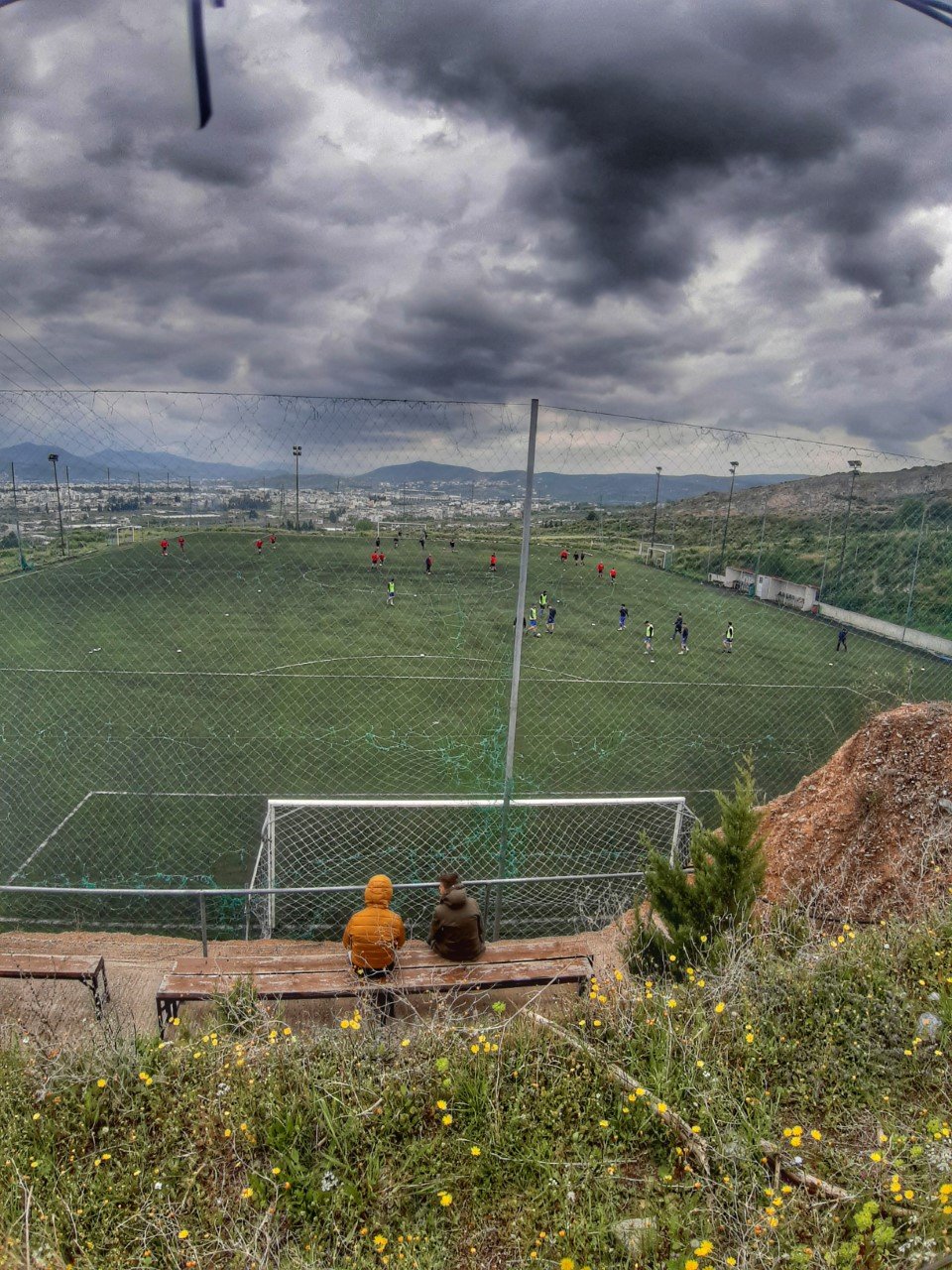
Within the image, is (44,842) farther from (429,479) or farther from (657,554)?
(657,554)

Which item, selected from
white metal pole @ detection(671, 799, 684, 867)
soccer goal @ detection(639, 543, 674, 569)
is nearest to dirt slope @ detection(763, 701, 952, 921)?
white metal pole @ detection(671, 799, 684, 867)

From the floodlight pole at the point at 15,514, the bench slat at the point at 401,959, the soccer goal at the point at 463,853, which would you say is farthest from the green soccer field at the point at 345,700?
the bench slat at the point at 401,959

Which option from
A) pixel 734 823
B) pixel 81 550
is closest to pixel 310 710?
pixel 81 550

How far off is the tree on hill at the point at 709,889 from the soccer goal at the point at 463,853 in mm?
1630

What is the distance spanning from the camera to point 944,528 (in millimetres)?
18484

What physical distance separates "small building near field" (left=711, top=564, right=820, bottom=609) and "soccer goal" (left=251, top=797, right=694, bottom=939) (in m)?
10.8

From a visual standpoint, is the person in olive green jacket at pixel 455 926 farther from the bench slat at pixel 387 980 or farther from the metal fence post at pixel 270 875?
the metal fence post at pixel 270 875

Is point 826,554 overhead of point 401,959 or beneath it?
overhead

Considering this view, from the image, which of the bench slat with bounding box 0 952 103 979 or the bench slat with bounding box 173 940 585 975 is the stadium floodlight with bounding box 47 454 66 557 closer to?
the bench slat with bounding box 0 952 103 979

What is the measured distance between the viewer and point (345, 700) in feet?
55.5

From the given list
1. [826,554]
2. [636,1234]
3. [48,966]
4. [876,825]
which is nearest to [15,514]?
[48,966]

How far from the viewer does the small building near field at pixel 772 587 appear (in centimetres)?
1914

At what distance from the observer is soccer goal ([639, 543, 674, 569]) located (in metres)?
13.3

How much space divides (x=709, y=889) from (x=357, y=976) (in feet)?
7.73
